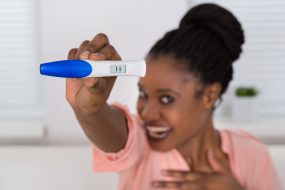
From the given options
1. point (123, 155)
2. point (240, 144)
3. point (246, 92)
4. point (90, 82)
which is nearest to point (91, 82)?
point (90, 82)

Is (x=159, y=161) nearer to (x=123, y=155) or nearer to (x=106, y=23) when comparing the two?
(x=123, y=155)

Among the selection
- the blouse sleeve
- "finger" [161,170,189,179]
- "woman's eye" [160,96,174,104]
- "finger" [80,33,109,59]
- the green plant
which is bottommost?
"finger" [161,170,189,179]

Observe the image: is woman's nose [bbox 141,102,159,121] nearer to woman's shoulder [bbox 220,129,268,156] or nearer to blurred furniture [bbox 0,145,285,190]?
woman's shoulder [bbox 220,129,268,156]

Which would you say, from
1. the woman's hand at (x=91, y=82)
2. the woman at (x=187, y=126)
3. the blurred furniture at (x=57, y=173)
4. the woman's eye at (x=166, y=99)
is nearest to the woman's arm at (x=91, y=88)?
the woman's hand at (x=91, y=82)

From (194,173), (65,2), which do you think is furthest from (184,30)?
(65,2)

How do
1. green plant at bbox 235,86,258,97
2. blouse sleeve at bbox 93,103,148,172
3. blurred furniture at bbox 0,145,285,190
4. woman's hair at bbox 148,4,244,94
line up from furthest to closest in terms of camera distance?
green plant at bbox 235,86,258,97 → blurred furniture at bbox 0,145,285,190 → woman's hair at bbox 148,4,244,94 → blouse sleeve at bbox 93,103,148,172

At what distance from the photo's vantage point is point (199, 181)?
1.02 meters

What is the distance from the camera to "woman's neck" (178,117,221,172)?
105 centimetres

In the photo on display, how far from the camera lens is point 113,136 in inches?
33.2

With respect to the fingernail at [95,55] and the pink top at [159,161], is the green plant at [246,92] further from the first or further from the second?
the fingernail at [95,55]

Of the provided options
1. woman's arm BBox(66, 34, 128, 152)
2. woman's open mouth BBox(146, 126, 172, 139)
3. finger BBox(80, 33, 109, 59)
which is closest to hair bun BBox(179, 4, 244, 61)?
woman's open mouth BBox(146, 126, 172, 139)

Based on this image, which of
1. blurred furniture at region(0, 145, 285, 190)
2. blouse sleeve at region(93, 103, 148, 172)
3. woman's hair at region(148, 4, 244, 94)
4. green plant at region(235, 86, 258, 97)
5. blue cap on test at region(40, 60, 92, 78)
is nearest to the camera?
blue cap on test at region(40, 60, 92, 78)

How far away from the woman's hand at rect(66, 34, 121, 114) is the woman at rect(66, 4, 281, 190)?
0.24 m

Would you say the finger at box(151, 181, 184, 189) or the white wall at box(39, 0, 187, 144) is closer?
the finger at box(151, 181, 184, 189)
